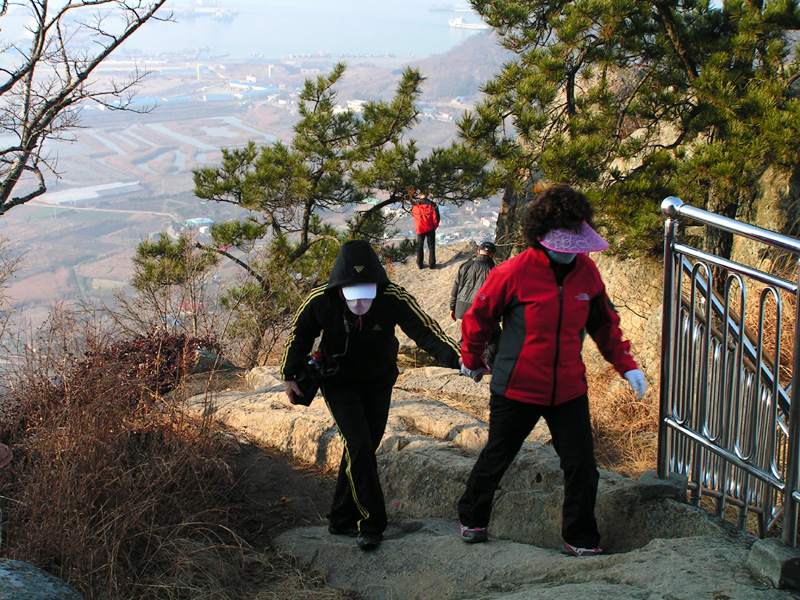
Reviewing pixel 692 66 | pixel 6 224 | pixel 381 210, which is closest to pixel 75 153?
pixel 6 224

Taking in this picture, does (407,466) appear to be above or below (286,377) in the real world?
below

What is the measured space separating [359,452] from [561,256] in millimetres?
1332

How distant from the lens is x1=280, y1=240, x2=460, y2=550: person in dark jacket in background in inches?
131

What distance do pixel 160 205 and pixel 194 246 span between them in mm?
31651

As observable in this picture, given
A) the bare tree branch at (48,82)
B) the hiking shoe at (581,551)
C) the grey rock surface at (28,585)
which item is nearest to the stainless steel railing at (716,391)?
the hiking shoe at (581,551)

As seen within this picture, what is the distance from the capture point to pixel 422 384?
717 cm

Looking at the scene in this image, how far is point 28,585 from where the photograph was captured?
97.2 inches

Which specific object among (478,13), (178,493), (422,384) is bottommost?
(422,384)

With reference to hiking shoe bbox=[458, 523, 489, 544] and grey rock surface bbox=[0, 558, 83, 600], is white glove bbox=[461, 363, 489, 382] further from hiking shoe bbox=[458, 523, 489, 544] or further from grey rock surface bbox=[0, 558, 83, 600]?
grey rock surface bbox=[0, 558, 83, 600]

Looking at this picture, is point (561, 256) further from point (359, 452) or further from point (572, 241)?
point (359, 452)

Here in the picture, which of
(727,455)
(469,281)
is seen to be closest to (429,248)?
(469,281)

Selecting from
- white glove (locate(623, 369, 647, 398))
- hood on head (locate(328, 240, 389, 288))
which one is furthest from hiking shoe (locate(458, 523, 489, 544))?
hood on head (locate(328, 240, 389, 288))

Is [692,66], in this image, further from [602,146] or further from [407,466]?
[407,466]

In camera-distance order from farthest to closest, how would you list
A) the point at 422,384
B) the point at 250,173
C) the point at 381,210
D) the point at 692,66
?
1. the point at 381,210
2. the point at 250,173
3. the point at 692,66
4. the point at 422,384
